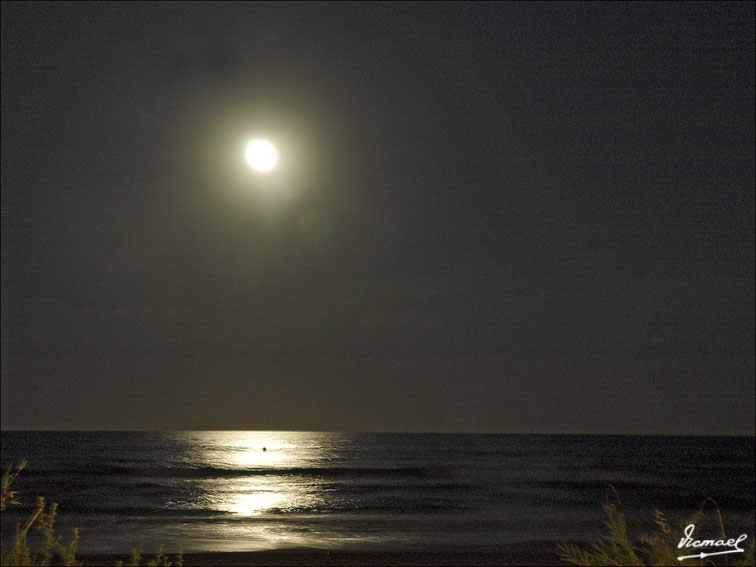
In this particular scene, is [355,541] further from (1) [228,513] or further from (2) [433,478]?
(2) [433,478]

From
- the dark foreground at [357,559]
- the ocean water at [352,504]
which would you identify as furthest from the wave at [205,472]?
the dark foreground at [357,559]

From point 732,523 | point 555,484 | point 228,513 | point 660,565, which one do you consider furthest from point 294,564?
point 555,484

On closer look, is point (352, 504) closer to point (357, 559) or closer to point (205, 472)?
point (357, 559)

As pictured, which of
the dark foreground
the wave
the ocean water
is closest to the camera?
the dark foreground

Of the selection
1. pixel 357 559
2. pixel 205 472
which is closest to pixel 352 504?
pixel 357 559

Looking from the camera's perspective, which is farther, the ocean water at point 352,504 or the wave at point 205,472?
the wave at point 205,472

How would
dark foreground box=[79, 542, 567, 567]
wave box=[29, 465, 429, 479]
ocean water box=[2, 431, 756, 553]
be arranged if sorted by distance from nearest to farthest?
dark foreground box=[79, 542, 567, 567]
ocean water box=[2, 431, 756, 553]
wave box=[29, 465, 429, 479]

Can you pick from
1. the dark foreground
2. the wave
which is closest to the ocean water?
the wave

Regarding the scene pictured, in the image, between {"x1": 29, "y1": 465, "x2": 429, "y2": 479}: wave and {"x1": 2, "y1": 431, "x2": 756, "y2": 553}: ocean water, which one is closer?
{"x1": 2, "y1": 431, "x2": 756, "y2": 553}: ocean water

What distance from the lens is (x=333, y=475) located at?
52.3 meters

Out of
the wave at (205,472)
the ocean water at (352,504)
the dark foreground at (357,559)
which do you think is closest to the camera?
the dark foreground at (357,559)

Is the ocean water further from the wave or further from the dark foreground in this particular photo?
the dark foreground

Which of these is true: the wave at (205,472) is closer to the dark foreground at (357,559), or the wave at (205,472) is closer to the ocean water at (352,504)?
the ocean water at (352,504)

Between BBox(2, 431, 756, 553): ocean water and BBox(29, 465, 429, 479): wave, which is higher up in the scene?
BBox(29, 465, 429, 479): wave
